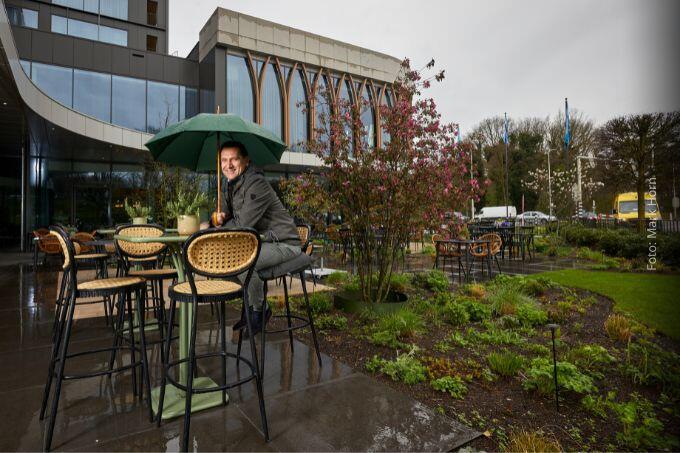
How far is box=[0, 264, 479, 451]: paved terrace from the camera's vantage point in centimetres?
218

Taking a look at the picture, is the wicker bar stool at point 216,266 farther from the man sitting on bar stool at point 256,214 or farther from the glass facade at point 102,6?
the glass facade at point 102,6

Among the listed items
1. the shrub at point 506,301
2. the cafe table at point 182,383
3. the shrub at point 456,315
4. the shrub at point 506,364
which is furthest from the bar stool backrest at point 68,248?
the shrub at point 506,301

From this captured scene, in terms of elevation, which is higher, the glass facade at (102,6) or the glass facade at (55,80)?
the glass facade at (102,6)

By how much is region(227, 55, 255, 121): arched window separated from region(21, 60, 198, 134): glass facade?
181 centimetres

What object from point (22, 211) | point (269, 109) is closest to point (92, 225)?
point (22, 211)

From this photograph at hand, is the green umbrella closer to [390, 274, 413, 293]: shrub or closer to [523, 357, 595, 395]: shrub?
[390, 274, 413, 293]: shrub

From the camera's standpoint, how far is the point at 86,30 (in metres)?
20.4

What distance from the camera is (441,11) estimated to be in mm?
3039

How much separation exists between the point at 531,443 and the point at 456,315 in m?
2.50

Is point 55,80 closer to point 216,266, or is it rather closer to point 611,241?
point 216,266

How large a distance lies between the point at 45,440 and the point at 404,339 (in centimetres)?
290

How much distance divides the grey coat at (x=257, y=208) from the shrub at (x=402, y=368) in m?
1.24

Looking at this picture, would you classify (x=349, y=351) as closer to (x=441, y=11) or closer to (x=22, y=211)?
(x=441, y=11)

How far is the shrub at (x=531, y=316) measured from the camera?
458 cm
